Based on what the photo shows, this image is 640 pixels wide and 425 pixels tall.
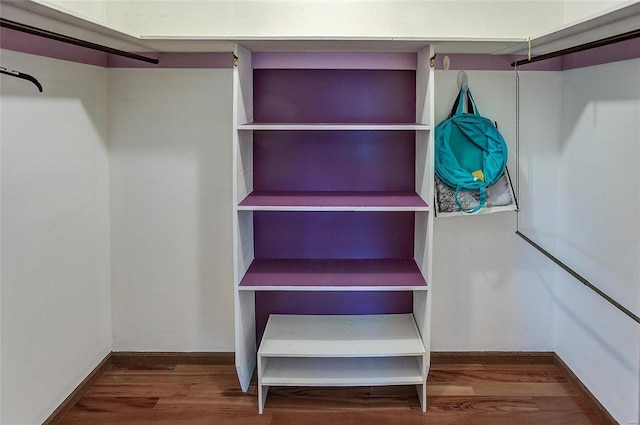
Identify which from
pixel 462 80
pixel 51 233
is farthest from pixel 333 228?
pixel 51 233

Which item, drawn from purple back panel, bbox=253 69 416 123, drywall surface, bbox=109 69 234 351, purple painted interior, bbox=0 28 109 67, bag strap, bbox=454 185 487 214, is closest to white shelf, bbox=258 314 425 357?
drywall surface, bbox=109 69 234 351

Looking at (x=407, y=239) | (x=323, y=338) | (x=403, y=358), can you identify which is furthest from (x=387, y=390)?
(x=407, y=239)

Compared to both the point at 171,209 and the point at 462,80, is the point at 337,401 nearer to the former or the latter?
the point at 171,209

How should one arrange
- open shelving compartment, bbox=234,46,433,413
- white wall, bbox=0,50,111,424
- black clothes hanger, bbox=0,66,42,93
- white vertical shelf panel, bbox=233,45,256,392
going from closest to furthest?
black clothes hanger, bbox=0,66,42,93, white wall, bbox=0,50,111,424, white vertical shelf panel, bbox=233,45,256,392, open shelving compartment, bbox=234,46,433,413

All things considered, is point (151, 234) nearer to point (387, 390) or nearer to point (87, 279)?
point (87, 279)

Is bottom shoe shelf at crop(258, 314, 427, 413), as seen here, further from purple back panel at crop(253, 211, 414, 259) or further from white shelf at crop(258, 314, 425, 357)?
purple back panel at crop(253, 211, 414, 259)

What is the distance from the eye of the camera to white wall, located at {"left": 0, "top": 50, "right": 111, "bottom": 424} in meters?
2.03

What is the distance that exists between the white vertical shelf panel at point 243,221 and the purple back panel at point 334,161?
0.10 metres

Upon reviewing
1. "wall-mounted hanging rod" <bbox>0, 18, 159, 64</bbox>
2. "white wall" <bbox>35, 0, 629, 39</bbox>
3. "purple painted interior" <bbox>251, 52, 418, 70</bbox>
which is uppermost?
"white wall" <bbox>35, 0, 629, 39</bbox>

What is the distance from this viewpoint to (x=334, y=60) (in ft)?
8.73

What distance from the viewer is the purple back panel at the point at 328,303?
288 centimetres

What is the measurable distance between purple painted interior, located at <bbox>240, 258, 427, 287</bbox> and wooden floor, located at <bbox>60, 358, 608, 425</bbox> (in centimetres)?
58

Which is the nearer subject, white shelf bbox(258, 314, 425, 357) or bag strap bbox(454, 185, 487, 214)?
white shelf bbox(258, 314, 425, 357)

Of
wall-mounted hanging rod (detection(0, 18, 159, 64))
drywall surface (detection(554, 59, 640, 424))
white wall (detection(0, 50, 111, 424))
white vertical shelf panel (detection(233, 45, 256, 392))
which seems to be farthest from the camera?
white vertical shelf panel (detection(233, 45, 256, 392))
